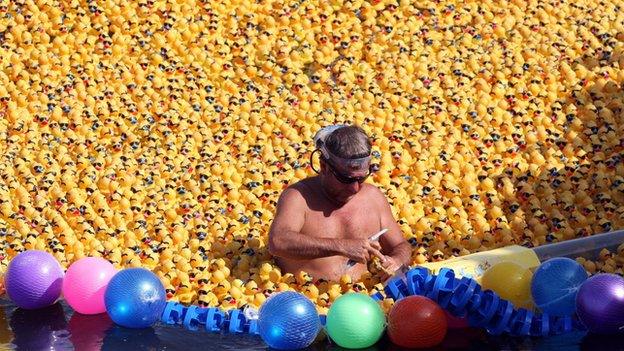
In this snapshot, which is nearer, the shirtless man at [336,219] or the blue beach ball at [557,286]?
the blue beach ball at [557,286]

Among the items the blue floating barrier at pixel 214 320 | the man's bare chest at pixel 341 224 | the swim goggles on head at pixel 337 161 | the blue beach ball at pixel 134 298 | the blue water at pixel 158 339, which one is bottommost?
the blue water at pixel 158 339

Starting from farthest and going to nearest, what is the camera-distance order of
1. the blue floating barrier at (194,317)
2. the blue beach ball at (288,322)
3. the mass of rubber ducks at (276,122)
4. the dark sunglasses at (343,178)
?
the mass of rubber ducks at (276,122) < the dark sunglasses at (343,178) < the blue floating barrier at (194,317) < the blue beach ball at (288,322)

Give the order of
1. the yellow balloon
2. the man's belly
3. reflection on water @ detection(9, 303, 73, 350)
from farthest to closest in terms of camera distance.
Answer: the man's belly, the yellow balloon, reflection on water @ detection(9, 303, 73, 350)

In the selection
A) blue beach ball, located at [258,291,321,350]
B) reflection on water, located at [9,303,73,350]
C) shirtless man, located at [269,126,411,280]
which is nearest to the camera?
blue beach ball, located at [258,291,321,350]

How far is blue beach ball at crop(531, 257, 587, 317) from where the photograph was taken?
21.2 feet

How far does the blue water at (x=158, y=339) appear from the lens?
6.32 meters

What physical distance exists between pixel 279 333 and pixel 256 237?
1714 mm

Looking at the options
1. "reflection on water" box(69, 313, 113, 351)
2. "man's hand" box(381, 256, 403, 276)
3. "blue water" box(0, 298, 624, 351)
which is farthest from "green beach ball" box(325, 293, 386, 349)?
"reflection on water" box(69, 313, 113, 351)

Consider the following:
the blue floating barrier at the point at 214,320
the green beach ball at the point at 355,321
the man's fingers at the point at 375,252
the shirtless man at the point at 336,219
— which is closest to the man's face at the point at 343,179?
the shirtless man at the point at 336,219

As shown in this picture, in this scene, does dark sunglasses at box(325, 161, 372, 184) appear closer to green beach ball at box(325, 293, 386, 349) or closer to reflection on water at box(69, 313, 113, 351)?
green beach ball at box(325, 293, 386, 349)

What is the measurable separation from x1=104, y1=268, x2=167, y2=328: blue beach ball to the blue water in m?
0.09

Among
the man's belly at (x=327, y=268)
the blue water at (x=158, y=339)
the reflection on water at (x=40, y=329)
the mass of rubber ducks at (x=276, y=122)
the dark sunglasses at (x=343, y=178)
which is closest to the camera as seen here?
the blue water at (x=158, y=339)

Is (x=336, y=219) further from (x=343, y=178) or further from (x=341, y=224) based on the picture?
(x=343, y=178)

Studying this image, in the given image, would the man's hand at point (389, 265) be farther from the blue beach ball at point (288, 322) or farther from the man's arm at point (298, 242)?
the blue beach ball at point (288, 322)
